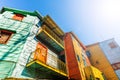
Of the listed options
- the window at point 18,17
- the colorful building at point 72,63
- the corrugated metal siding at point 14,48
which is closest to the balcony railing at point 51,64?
the corrugated metal siding at point 14,48

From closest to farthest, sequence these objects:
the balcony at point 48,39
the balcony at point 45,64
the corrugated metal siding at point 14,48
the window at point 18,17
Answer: the corrugated metal siding at point 14,48 < the balcony at point 45,64 < the balcony at point 48,39 < the window at point 18,17

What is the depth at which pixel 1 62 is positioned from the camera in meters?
7.81

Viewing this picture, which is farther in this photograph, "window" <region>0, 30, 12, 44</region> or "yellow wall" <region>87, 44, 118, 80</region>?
"yellow wall" <region>87, 44, 118, 80</region>

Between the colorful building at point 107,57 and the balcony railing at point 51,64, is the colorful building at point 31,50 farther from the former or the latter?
the colorful building at point 107,57

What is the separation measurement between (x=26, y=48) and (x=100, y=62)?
18726 millimetres

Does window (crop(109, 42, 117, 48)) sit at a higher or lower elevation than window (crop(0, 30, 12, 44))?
higher

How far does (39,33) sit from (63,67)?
5302 mm

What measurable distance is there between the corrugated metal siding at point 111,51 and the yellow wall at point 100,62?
0.87 meters

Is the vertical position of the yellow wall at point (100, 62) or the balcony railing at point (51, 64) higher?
the yellow wall at point (100, 62)

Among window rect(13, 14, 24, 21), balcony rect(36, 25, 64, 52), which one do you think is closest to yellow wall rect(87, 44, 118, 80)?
balcony rect(36, 25, 64, 52)

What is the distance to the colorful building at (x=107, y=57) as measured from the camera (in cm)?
2086

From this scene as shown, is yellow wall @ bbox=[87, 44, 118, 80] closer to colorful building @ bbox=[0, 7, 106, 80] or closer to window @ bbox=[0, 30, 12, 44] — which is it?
colorful building @ bbox=[0, 7, 106, 80]

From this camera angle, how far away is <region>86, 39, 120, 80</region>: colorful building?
20862mm

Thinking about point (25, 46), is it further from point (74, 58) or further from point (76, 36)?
point (76, 36)
